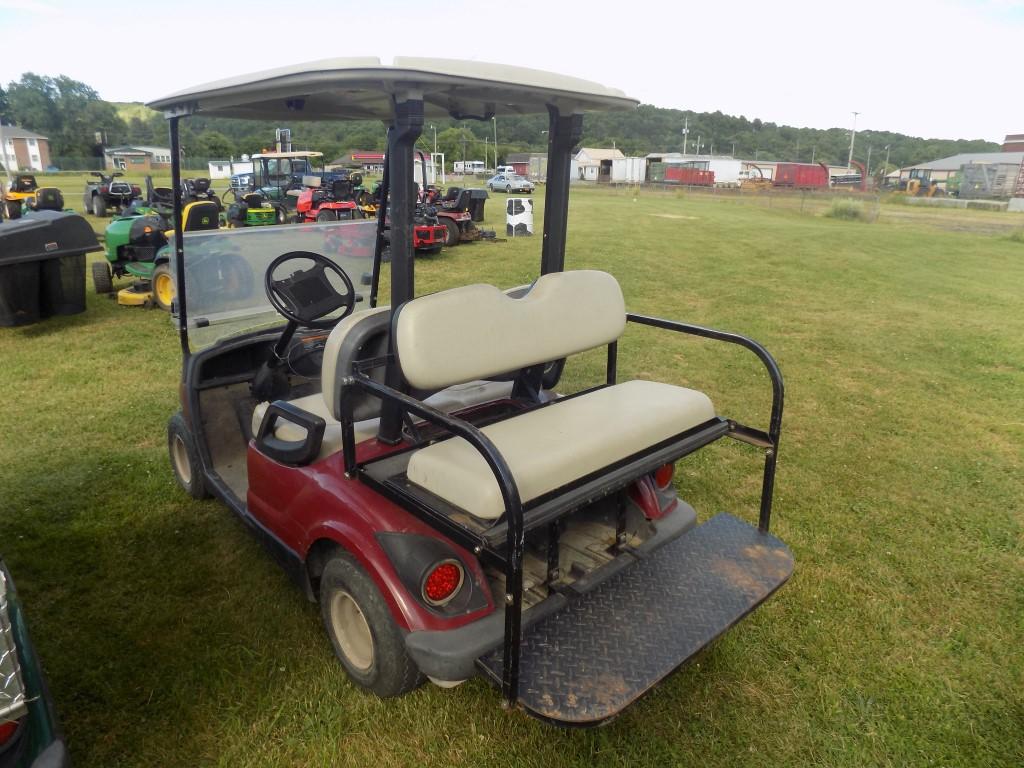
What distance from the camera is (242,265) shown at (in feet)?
11.1

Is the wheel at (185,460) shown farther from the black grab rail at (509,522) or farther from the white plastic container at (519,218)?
the white plastic container at (519,218)

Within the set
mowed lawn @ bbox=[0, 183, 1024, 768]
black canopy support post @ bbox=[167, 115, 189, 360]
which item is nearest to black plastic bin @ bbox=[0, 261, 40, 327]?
mowed lawn @ bbox=[0, 183, 1024, 768]

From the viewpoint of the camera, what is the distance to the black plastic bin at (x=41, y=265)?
6.16 m

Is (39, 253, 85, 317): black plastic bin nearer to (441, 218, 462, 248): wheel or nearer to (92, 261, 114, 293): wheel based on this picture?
(92, 261, 114, 293): wheel

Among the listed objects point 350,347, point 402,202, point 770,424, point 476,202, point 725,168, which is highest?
point 725,168

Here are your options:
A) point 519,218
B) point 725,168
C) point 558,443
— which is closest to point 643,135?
point 725,168

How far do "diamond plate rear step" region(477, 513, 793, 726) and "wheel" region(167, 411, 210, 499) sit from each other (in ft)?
6.94

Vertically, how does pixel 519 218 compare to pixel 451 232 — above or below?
above

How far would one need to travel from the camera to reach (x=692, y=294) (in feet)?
31.4

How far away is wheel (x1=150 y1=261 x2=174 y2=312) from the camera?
300 inches

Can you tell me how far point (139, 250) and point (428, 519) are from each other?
831cm

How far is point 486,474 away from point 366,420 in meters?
0.87

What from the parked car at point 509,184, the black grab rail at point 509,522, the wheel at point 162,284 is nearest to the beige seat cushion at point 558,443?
the black grab rail at point 509,522

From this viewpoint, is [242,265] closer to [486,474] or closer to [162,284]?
[486,474]
